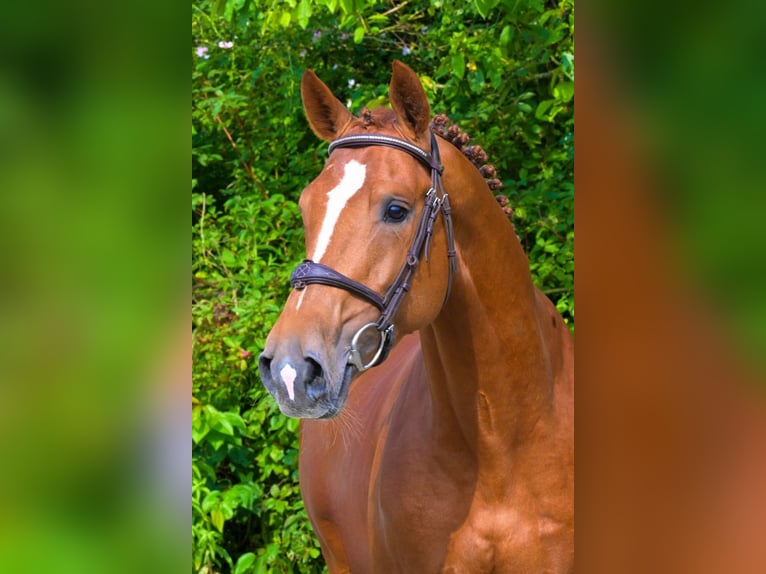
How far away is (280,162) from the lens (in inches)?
194

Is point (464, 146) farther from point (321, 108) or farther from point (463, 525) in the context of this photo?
point (463, 525)

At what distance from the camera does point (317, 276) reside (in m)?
1.72

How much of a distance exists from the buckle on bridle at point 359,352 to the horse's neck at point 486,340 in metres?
0.25

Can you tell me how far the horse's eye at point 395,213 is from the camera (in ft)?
6.03

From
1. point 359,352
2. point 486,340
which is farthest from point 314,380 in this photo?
point 486,340

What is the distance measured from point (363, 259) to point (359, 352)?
0.19 metres

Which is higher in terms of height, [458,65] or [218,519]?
[458,65]

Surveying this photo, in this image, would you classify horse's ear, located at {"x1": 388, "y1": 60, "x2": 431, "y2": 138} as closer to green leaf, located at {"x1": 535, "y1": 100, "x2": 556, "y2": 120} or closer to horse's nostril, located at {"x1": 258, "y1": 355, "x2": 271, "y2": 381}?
horse's nostril, located at {"x1": 258, "y1": 355, "x2": 271, "y2": 381}

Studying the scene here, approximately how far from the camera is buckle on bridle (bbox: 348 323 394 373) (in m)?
1.76

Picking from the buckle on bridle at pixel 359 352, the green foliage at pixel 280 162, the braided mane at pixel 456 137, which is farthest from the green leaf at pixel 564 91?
the buckle on bridle at pixel 359 352
